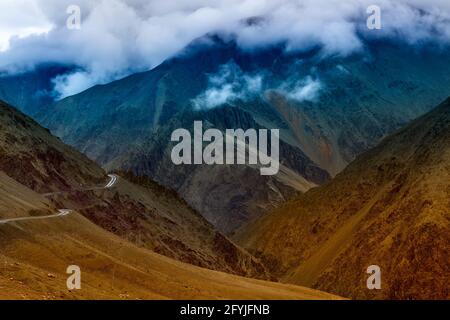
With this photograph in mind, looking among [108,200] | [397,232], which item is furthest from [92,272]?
[397,232]

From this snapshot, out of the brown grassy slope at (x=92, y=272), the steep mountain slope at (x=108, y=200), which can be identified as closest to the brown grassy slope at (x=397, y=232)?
the steep mountain slope at (x=108, y=200)

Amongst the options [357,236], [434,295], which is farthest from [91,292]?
[357,236]

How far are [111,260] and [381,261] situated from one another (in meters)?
87.5

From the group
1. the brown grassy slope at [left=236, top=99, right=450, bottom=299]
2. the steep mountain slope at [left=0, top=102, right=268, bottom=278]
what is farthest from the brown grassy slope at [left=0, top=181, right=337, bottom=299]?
the brown grassy slope at [left=236, top=99, right=450, bottom=299]

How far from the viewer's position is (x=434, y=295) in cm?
13588

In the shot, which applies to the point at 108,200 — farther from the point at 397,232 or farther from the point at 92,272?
the point at 92,272

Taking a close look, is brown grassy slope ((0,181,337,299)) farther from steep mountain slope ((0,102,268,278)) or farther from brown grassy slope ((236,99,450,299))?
brown grassy slope ((236,99,450,299))

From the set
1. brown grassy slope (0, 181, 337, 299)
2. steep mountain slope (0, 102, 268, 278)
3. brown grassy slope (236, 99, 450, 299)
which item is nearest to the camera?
brown grassy slope (0, 181, 337, 299)

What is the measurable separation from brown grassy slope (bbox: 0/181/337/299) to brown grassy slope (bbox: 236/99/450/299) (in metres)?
54.7

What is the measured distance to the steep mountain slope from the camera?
148500mm

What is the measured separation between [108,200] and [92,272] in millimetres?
85908

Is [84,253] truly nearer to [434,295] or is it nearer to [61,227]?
[61,227]

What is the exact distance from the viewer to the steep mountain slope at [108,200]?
148500mm

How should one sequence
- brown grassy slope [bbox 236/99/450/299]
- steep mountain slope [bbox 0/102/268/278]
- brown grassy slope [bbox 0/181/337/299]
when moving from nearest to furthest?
1. brown grassy slope [bbox 0/181/337/299]
2. brown grassy slope [bbox 236/99/450/299]
3. steep mountain slope [bbox 0/102/268/278]
